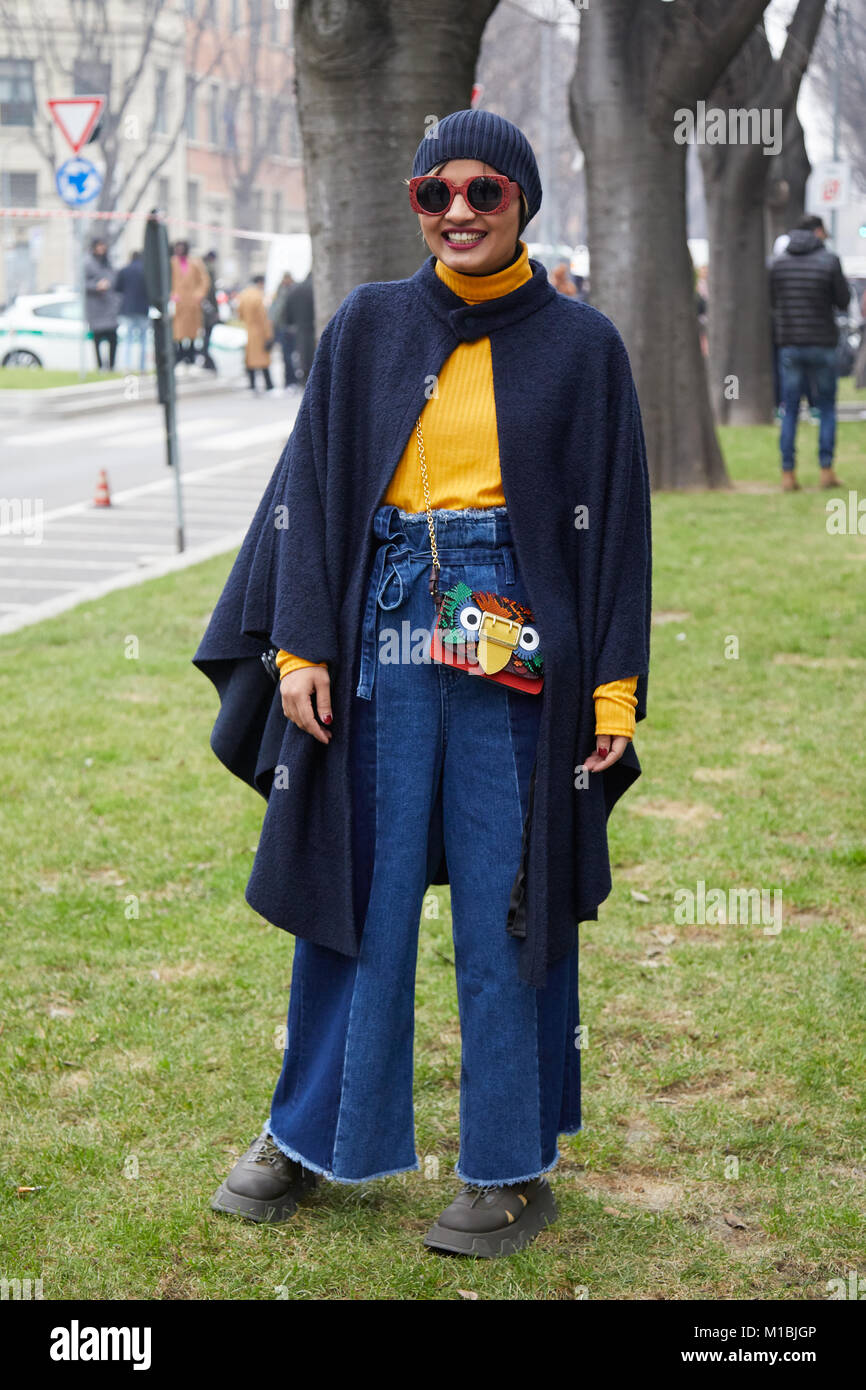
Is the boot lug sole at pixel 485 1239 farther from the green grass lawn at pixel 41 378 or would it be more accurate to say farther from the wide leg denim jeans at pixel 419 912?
the green grass lawn at pixel 41 378

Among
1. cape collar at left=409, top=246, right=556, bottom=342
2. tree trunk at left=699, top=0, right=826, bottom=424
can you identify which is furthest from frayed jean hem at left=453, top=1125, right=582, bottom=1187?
tree trunk at left=699, top=0, right=826, bottom=424

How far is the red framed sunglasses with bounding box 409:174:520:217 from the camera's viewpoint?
3.08m

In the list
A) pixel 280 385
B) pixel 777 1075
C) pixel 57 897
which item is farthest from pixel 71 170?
pixel 777 1075

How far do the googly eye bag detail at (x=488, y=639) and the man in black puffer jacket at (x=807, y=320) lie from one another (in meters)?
11.3

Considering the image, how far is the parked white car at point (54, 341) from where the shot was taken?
97.3 ft

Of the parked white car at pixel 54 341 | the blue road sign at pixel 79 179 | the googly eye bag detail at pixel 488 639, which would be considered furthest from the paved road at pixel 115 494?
the googly eye bag detail at pixel 488 639

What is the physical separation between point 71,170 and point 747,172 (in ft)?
26.9

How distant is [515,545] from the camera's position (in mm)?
3193

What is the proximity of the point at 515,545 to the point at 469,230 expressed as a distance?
0.56m

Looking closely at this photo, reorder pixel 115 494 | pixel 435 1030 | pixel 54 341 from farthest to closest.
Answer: pixel 54 341
pixel 115 494
pixel 435 1030

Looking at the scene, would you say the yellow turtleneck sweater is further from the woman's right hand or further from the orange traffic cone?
the orange traffic cone

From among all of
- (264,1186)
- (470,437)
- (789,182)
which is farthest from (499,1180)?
(789,182)

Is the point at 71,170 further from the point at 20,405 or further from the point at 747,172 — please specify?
the point at 747,172

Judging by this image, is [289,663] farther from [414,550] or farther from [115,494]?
[115,494]
